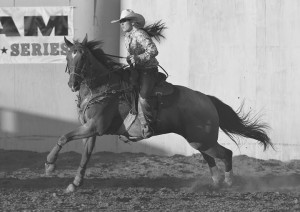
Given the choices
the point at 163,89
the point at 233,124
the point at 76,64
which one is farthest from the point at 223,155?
the point at 76,64

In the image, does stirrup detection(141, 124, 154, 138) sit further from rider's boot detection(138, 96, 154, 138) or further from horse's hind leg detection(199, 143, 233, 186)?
horse's hind leg detection(199, 143, 233, 186)

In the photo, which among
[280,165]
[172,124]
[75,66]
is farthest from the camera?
[280,165]

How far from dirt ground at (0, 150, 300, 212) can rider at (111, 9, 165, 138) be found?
35.6 inches

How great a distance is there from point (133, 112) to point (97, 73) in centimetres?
61

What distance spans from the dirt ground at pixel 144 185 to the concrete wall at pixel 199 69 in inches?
13.0

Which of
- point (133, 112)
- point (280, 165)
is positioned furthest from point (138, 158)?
point (133, 112)

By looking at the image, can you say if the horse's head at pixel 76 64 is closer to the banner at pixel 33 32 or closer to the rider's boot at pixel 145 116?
the rider's boot at pixel 145 116

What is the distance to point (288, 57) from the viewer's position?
1195 cm

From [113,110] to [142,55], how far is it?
28.8 inches

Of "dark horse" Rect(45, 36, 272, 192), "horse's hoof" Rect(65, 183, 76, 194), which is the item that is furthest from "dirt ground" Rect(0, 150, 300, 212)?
"dark horse" Rect(45, 36, 272, 192)

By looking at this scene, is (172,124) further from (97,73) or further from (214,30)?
(214,30)

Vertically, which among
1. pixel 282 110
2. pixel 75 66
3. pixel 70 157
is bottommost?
pixel 70 157

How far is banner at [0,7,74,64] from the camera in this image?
12406 mm

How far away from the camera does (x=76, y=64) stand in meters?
8.75
